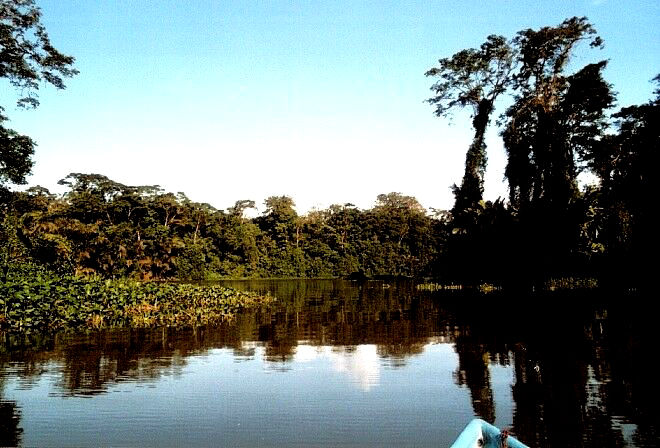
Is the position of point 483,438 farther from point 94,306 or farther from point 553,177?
point 553,177

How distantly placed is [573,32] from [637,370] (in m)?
32.3

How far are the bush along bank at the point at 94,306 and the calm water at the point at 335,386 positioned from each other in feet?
5.70

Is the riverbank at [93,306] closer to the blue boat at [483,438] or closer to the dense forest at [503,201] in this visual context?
the dense forest at [503,201]

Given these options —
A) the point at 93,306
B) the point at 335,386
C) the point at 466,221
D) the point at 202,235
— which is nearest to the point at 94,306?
the point at 93,306

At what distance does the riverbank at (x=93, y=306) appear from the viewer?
1622cm

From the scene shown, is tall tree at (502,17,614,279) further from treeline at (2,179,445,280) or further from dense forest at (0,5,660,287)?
treeline at (2,179,445,280)

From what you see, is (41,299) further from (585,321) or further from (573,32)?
(573,32)

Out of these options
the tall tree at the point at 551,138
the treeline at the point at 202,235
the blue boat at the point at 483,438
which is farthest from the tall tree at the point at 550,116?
the blue boat at the point at 483,438

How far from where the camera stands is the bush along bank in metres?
16.2

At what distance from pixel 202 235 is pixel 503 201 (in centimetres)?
4414

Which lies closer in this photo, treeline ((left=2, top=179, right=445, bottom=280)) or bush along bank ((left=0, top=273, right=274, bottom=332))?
bush along bank ((left=0, top=273, right=274, bottom=332))

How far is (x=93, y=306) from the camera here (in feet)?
60.0

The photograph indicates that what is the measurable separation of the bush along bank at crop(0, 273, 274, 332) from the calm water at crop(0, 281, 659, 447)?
5.70ft

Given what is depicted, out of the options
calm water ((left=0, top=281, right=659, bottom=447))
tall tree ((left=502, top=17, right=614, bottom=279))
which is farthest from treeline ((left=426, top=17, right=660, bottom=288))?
calm water ((left=0, top=281, right=659, bottom=447))
